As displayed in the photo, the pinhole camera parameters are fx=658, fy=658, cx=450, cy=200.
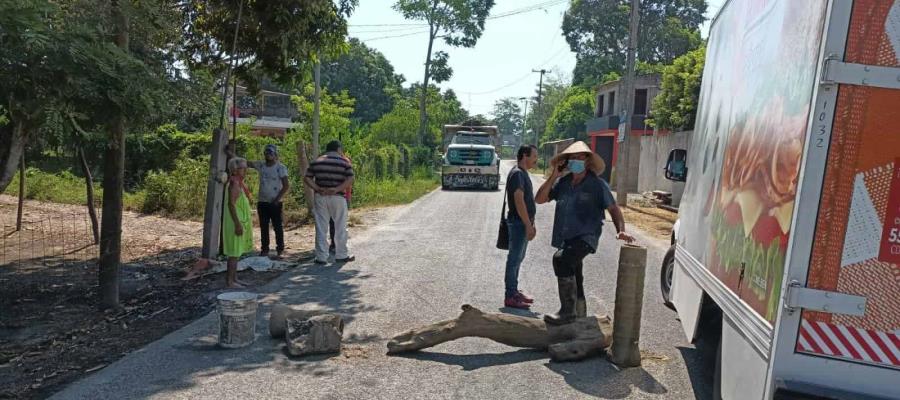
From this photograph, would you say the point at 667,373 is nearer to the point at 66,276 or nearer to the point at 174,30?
the point at 174,30

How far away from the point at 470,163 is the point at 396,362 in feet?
69.5

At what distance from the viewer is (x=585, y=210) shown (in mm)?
5426

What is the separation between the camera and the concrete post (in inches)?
192


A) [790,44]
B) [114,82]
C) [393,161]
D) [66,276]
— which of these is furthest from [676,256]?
[393,161]

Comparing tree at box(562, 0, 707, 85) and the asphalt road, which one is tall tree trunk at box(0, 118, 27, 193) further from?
tree at box(562, 0, 707, 85)

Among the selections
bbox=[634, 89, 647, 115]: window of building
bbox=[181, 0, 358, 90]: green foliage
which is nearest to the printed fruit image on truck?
bbox=[634, 89, 647, 115]: window of building

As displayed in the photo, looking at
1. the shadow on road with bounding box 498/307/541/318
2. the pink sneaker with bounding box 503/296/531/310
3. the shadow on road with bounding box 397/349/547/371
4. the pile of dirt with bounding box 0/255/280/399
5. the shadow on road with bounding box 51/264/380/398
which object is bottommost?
the pile of dirt with bounding box 0/255/280/399

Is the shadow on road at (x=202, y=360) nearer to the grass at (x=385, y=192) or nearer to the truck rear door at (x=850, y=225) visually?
the truck rear door at (x=850, y=225)

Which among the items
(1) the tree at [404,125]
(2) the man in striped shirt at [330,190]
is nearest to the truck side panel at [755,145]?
(2) the man in striped shirt at [330,190]

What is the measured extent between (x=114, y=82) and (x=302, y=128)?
532 inches

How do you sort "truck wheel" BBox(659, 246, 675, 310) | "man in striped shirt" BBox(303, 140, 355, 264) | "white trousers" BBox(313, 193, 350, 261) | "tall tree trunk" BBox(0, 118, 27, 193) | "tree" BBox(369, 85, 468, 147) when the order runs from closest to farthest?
"tall tree trunk" BBox(0, 118, 27, 193), "truck wheel" BBox(659, 246, 675, 310), "man in striped shirt" BBox(303, 140, 355, 264), "white trousers" BBox(313, 193, 350, 261), "tree" BBox(369, 85, 468, 147)

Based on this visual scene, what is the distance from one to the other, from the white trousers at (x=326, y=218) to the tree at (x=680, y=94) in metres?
16.4

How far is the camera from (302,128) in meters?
18.4

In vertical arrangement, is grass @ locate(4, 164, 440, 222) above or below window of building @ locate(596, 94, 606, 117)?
below
